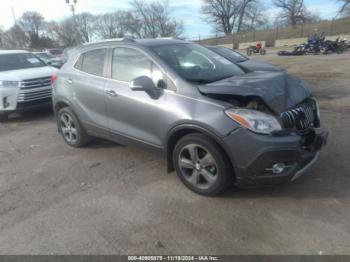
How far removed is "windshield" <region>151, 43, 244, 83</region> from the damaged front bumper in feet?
3.35

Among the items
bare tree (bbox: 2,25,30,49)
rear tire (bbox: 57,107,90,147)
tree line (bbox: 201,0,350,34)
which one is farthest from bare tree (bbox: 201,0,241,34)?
rear tire (bbox: 57,107,90,147)

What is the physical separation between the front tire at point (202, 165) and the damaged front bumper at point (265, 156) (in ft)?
0.45

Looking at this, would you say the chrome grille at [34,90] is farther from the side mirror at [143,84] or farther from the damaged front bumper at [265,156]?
the damaged front bumper at [265,156]

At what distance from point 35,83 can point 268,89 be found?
6.18 meters

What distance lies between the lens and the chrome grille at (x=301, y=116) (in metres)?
3.57

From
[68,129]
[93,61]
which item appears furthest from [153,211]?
[68,129]

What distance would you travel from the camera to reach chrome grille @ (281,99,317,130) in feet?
11.7

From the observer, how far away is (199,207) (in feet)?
12.1

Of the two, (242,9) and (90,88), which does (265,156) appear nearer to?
(90,88)

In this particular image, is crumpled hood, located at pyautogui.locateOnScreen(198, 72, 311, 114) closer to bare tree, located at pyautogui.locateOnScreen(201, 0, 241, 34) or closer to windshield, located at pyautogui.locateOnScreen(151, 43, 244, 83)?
windshield, located at pyautogui.locateOnScreen(151, 43, 244, 83)

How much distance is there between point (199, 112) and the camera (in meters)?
3.65

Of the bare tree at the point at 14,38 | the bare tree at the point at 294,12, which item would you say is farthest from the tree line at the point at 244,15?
the bare tree at the point at 14,38

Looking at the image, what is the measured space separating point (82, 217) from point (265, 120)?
2220 mm

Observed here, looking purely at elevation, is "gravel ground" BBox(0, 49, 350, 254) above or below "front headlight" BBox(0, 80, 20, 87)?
below
